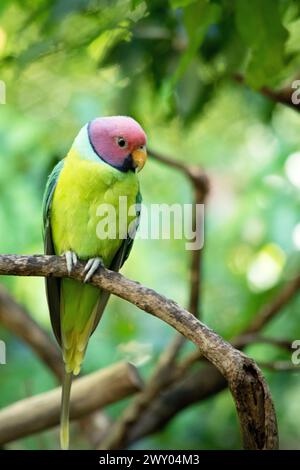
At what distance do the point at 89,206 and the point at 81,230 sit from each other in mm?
45

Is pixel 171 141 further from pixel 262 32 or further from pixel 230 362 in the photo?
pixel 230 362

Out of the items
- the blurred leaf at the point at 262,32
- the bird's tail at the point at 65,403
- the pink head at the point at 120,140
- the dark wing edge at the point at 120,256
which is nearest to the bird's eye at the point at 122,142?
the pink head at the point at 120,140

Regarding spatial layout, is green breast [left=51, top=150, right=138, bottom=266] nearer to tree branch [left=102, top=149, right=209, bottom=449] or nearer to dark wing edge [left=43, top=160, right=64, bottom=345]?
dark wing edge [left=43, top=160, right=64, bottom=345]

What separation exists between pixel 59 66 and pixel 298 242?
837 millimetres

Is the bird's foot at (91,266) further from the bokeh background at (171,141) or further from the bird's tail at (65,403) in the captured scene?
the bokeh background at (171,141)

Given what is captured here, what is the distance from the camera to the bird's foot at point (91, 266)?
4.37 ft

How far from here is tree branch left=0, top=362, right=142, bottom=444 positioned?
1745 millimetres

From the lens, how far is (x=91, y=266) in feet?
4.44

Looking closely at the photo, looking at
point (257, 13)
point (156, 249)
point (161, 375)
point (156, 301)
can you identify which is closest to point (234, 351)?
point (156, 301)

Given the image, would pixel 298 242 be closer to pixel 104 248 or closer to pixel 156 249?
pixel 156 249

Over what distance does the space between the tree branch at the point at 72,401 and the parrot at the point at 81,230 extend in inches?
11.1

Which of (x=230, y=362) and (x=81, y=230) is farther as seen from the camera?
(x=81, y=230)

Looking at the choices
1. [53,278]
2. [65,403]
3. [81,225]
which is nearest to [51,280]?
[53,278]
